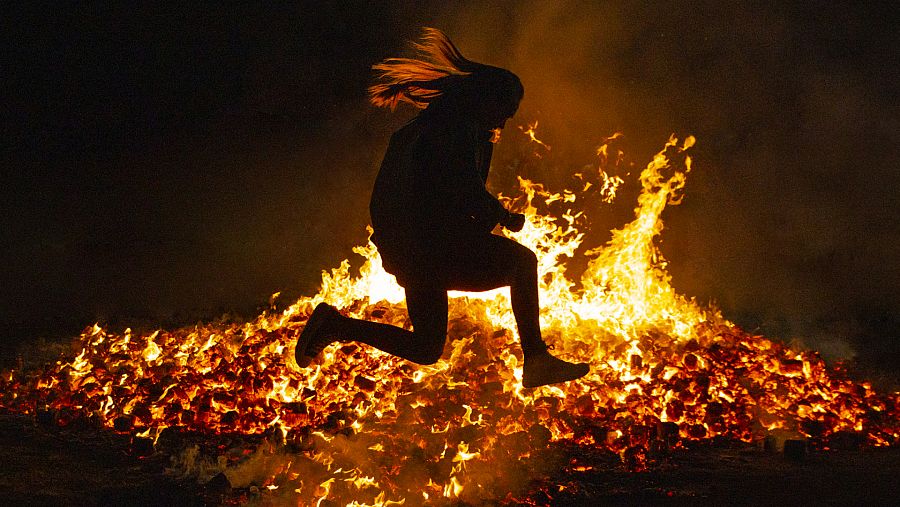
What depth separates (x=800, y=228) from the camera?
29.3 feet

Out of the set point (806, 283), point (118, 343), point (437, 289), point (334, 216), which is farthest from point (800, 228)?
point (118, 343)

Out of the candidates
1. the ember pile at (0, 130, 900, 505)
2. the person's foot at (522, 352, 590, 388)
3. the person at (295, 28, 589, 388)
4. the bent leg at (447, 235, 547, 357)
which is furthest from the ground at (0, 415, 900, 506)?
the bent leg at (447, 235, 547, 357)

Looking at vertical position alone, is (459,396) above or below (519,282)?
below

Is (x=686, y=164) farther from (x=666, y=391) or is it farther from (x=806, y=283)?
(x=666, y=391)

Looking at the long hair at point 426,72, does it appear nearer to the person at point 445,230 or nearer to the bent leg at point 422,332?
the person at point 445,230

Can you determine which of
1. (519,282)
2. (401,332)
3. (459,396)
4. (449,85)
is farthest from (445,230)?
(459,396)

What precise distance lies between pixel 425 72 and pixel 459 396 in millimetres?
2328

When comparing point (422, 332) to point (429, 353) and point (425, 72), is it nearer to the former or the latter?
point (429, 353)

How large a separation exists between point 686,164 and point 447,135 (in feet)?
20.1

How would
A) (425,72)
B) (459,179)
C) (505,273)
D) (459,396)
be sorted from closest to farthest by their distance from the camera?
(459,179)
(505,273)
(425,72)
(459,396)

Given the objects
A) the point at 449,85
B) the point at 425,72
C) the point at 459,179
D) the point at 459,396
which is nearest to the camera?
the point at 459,179

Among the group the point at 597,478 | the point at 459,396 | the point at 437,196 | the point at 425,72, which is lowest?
Answer: the point at 597,478

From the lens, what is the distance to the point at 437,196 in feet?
11.0

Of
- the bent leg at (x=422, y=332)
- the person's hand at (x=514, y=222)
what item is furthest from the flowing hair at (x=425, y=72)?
the bent leg at (x=422, y=332)
